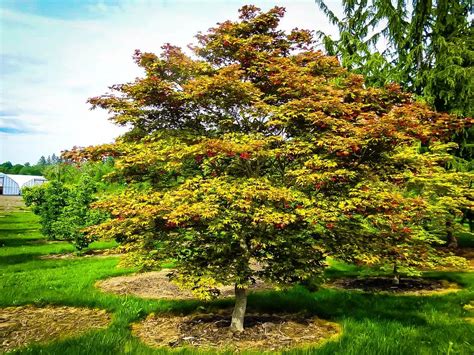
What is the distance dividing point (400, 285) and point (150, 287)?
9339mm

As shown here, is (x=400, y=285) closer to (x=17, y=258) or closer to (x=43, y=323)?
(x=43, y=323)

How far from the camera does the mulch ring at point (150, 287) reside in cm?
1162

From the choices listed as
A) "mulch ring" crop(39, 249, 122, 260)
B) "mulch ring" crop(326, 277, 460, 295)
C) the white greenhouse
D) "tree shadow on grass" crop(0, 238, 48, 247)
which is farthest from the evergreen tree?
the white greenhouse

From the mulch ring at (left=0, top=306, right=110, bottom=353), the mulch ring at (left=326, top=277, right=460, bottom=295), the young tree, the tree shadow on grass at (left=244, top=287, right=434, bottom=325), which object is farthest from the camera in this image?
the mulch ring at (left=326, top=277, right=460, bottom=295)

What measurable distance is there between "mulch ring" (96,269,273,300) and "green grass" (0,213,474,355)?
0.64m

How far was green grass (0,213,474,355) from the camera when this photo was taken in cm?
533

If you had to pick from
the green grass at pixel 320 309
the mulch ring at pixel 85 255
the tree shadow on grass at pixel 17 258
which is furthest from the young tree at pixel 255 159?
the mulch ring at pixel 85 255

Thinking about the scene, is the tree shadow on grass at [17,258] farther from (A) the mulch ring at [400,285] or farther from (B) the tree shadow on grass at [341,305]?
(A) the mulch ring at [400,285]

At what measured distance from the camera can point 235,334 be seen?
7766 millimetres

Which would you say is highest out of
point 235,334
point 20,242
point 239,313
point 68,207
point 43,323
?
point 68,207

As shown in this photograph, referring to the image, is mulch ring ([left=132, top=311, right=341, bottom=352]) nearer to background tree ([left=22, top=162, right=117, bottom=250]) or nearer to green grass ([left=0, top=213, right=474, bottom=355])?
green grass ([left=0, top=213, right=474, bottom=355])

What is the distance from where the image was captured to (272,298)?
10391 millimetres

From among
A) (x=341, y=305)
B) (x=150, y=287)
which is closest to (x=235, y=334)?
(x=341, y=305)

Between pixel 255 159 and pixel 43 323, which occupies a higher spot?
pixel 255 159
